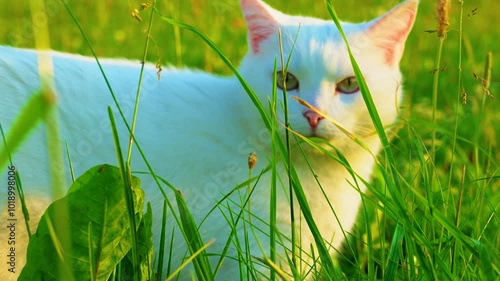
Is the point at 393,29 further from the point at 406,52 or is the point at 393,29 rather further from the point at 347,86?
the point at 406,52

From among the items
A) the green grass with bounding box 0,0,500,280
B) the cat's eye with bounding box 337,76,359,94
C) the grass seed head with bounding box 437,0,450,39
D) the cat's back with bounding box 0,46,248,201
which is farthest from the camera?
the green grass with bounding box 0,0,500,280

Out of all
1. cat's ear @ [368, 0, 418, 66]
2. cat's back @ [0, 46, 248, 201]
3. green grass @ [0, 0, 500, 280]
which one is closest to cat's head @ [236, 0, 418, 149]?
cat's ear @ [368, 0, 418, 66]

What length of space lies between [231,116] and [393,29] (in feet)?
1.65

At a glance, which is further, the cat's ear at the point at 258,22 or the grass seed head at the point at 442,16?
the cat's ear at the point at 258,22

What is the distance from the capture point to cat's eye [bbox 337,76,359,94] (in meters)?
1.76

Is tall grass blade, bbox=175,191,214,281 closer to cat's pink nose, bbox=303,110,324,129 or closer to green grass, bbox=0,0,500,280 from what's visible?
cat's pink nose, bbox=303,110,324,129

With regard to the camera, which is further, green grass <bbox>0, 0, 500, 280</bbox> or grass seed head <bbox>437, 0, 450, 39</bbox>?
green grass <bbox>0, 0, 500, 280</bbox>

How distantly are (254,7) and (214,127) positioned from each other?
14.0 inches

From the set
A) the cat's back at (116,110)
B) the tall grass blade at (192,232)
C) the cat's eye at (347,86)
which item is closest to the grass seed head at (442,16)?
the tall grass blade at (192,232)

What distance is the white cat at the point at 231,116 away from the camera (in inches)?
65.4

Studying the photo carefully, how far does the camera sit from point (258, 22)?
6.14 ft

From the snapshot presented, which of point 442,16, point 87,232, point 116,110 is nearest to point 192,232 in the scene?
point 87,232

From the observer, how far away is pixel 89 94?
5.63 ft

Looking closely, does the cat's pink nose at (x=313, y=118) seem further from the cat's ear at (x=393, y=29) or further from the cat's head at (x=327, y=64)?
the cat's ear at (x=393, y=29)
